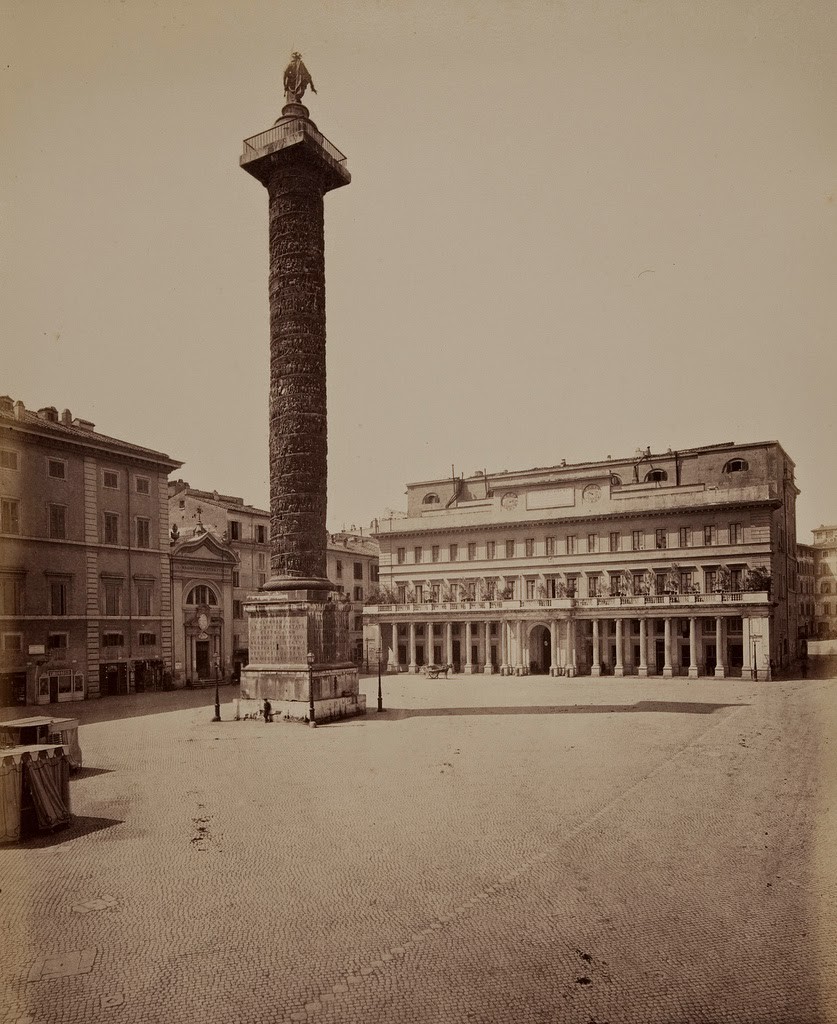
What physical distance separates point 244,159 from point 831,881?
26.4 meters

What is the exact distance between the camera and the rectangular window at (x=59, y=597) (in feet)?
114

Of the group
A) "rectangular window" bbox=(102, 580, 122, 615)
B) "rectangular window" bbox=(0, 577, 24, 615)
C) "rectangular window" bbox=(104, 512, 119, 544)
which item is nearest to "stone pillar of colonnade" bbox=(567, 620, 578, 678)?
"rectangular window" bbox=(102, 580, 122, 615)

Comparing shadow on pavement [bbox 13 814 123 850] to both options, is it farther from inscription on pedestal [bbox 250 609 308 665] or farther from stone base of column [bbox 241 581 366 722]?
inscription on pedestal [bbox 250 609 308 665]

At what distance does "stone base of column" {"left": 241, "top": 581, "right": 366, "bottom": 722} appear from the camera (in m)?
25.8

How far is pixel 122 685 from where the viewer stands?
127 feet

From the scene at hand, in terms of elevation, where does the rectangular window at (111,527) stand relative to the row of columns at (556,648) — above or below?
above

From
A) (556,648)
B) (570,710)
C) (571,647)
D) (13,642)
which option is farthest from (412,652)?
(13,642)

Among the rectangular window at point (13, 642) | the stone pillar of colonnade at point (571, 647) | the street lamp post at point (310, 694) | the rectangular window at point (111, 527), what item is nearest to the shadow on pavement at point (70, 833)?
the street lamp post at point (310, 694)

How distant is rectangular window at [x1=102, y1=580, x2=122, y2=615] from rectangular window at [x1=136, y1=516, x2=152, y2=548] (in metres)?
2.41

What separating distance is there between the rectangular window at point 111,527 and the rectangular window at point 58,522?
2.51 m

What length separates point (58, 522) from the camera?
35.5 meters

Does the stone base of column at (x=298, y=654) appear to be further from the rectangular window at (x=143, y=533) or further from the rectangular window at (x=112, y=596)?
the rectangular window at (x=143, y=533)

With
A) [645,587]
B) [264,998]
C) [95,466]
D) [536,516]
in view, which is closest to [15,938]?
[264,998]

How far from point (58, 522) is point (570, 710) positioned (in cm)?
2312
